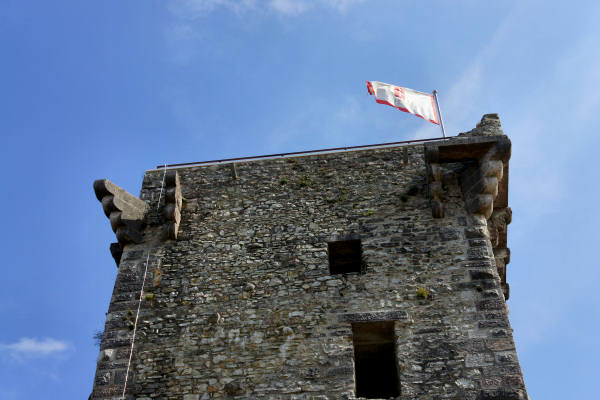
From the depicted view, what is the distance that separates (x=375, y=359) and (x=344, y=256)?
1581 millimetres

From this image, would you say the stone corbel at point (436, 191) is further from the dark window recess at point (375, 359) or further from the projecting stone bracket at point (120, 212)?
the projecting stone bracket at point (120, 212)

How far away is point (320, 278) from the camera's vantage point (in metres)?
9.64

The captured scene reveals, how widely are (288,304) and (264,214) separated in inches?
69.7

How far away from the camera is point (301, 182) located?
433 inches

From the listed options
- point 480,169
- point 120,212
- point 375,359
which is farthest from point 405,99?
point 120,212

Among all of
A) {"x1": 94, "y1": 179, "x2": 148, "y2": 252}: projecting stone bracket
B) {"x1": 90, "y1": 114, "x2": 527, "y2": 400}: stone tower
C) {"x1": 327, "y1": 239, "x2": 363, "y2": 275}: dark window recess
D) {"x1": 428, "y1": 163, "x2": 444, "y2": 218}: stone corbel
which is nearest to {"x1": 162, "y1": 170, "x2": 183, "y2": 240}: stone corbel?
{"x1": 90, "y1": 114, "x2": 527, "y2": 400}: stone tower

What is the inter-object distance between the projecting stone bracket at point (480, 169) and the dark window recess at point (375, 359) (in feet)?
6.65

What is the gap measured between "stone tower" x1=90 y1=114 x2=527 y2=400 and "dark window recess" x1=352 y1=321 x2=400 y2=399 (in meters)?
0.02

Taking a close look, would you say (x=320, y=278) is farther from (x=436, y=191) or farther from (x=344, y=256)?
(x=436, y=191)

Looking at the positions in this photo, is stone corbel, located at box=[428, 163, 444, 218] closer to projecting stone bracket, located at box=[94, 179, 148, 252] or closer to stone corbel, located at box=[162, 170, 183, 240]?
stone corbel, located at box=[162, 170, 183, 240]

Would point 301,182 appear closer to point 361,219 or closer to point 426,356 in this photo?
point 361,219

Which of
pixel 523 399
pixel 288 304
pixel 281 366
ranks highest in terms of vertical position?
pixel 288 304

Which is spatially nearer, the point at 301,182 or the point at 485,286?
the point at 485,286

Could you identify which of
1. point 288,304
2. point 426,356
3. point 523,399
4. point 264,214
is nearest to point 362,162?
point 264,214
